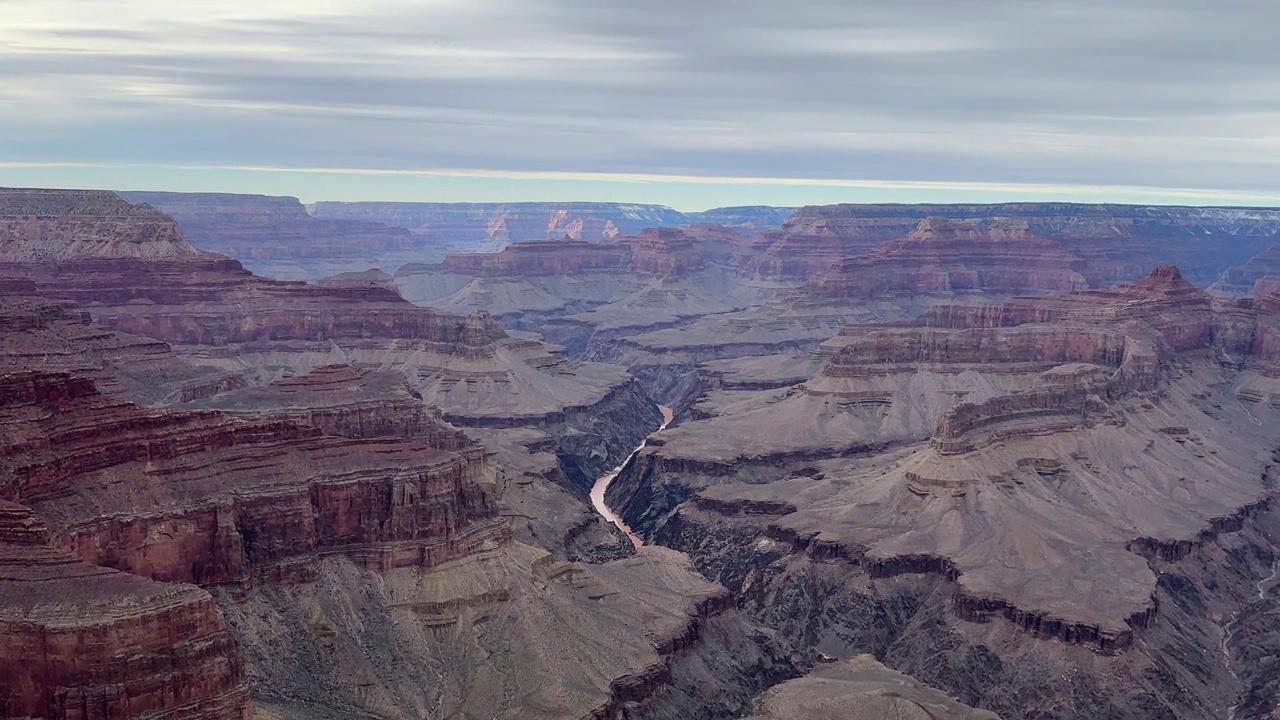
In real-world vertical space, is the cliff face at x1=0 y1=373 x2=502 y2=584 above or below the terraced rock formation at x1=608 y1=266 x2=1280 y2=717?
above

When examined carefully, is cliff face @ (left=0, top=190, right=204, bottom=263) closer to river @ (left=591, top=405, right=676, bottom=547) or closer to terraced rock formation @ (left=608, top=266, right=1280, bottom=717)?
river @ (left=591, top=405, right=676, bottom=547)

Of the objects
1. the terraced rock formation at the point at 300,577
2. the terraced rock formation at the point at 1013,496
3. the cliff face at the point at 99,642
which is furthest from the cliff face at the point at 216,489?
the terraced rock formation at the point at 1013,496

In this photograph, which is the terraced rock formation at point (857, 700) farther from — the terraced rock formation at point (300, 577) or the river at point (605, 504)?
the river at point (605, 504)

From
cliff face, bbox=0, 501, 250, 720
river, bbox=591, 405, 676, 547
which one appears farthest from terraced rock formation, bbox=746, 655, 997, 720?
river, bbox=591, 405, 676, 547

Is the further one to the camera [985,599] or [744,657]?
[985,599]

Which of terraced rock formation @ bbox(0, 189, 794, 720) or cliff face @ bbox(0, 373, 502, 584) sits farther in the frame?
cliff face @ bbox(0, 373, 502, 584)

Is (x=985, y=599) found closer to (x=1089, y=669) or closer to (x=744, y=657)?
(x=1089, y=669)

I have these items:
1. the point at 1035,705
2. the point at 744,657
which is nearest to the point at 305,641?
the point at 744,657

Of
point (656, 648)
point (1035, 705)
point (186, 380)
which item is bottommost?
point (1035, 705)

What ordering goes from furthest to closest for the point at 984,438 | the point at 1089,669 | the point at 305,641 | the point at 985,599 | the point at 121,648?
the point at 984,438 < the point at 985,599 < the point at 1089,669 < the point at 305,641 < the point at 121,648
